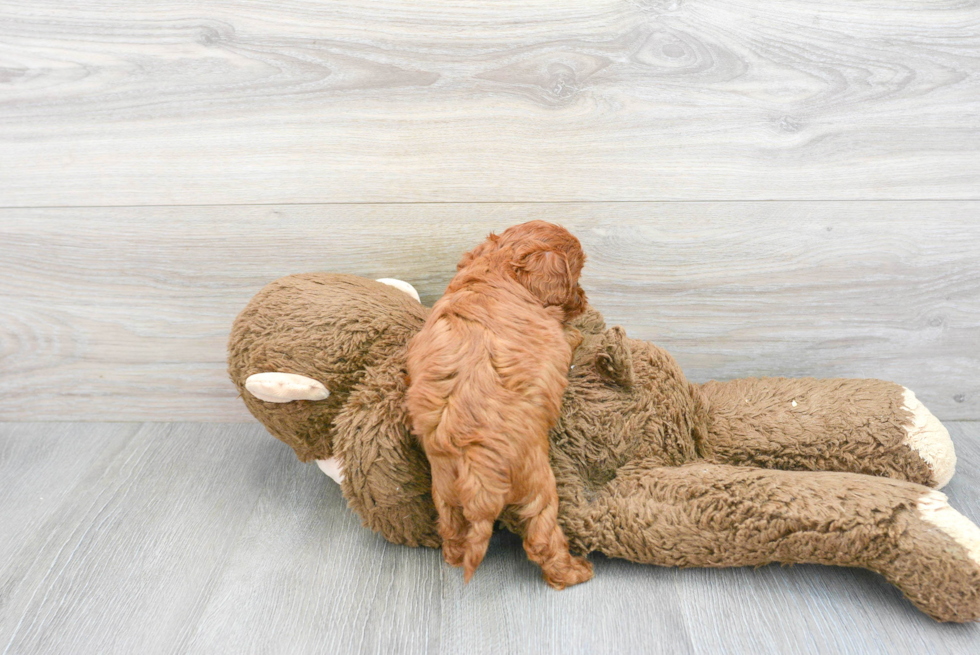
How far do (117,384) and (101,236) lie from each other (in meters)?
0.26

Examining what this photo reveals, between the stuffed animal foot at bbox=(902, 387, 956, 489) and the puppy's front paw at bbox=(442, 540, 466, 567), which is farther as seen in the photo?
the stuffed animal foot at bbox=(902, 387, 956, 489)

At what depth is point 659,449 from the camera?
820 millimetres

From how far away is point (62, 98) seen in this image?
3.19ft

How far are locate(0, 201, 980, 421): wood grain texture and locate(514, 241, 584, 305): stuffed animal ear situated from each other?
0.73 feet

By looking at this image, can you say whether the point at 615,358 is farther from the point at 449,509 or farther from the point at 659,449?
the point at 449,509

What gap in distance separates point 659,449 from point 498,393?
0.84 ft

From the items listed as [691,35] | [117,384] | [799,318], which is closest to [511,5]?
[691,35]

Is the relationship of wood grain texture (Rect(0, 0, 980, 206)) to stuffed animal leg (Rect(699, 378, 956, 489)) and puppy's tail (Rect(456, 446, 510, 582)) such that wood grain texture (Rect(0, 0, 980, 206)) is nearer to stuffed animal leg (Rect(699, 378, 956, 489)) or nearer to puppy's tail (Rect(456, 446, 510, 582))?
stuffed animal leg (Rect(699, 378, 956, 489))

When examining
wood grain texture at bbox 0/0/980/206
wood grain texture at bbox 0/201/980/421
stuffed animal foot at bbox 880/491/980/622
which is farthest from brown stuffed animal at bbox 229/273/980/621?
wood grain texture at bbox 0/0/980/206

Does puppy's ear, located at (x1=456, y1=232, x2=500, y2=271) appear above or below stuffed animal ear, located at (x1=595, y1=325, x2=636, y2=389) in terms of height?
above

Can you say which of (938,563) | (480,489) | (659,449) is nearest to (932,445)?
(938,563)

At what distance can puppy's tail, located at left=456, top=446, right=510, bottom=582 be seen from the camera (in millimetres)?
671

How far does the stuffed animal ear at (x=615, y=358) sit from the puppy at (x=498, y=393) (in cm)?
5

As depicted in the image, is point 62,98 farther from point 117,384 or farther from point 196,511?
point 196,511
